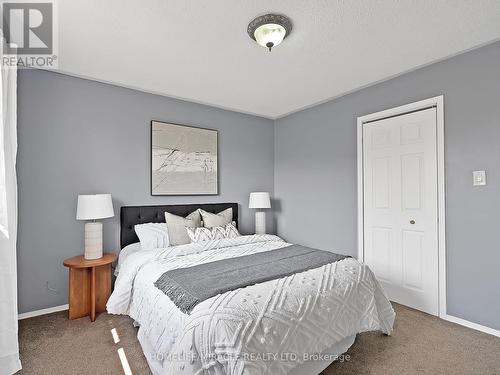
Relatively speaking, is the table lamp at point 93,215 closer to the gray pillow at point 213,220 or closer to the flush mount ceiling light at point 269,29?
the gray pillow at point 213,220

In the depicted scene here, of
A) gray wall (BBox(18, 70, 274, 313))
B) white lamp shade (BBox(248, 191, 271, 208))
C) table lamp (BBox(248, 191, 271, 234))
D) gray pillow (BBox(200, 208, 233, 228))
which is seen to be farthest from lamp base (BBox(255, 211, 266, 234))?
gray wall (BBox(18, 70, 274, 313))

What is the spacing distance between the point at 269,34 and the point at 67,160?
2.43 m

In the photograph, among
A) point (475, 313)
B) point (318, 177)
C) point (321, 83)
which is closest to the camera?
point (475, 313)

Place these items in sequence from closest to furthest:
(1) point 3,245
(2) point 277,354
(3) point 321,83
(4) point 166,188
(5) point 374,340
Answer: (2) point 277,354, (1) point 3,245, (5) point 374,340, (3) point 321,83, (4) point 166,188

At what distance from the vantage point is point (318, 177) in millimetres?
3859

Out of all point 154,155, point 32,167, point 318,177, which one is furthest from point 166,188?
point 318,177

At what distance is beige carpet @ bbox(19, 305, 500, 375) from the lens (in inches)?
72.1

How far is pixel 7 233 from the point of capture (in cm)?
174

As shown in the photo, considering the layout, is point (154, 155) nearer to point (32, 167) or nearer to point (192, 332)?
point (32, 167)

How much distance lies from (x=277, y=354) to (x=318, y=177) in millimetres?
2794

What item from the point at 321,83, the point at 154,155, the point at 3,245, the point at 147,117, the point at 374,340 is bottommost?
the point at 374,340

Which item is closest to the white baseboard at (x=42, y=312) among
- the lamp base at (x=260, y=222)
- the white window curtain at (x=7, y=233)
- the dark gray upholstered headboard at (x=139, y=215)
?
the dark gray upholstered headboard at (x=139, y=215)

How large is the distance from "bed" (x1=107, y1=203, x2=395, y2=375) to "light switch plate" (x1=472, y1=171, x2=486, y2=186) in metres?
1.33

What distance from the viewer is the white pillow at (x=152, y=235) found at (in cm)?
281
